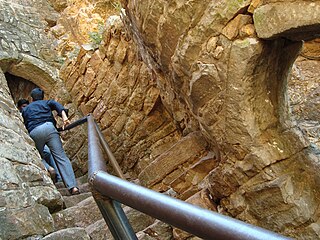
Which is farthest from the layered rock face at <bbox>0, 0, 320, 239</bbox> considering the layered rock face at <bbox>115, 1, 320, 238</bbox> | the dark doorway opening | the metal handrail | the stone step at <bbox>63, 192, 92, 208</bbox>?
the dark doorway opening

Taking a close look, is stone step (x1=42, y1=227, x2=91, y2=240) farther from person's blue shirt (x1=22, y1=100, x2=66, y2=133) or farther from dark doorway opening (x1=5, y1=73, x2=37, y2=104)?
dark doorway opening (x1=5, y1=73, x2=37, y2=104)

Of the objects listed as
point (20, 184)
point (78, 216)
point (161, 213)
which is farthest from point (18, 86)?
point (161, 213)

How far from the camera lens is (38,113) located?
381 centimetres

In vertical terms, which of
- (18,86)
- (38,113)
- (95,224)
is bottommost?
(95,224)

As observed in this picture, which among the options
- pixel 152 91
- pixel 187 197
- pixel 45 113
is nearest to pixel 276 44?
pixel 187 197

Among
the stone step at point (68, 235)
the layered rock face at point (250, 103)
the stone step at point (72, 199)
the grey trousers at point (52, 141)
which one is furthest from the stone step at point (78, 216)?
the layered rock face at point (250, 103)

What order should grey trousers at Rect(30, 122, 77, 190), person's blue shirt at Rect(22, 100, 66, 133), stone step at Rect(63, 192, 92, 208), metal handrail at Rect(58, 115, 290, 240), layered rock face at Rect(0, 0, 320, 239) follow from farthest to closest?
person's blue shirt at Rect(22, 100, 66, 133), grey trousers at Rect(30, 122, 77, 190), stone step at Rect(63, 192, 92, 208), layered rock face at Rect(0, 0, 320, 239), metal handrail at Rect(58, 115, 290, 240)

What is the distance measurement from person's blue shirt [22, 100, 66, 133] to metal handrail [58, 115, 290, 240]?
2.74 metres

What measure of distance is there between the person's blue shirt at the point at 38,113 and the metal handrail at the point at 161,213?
2.74 meters

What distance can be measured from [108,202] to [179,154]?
249 cm

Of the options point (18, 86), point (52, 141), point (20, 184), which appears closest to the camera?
point (20, 184)

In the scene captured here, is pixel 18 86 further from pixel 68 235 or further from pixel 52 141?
pixel 68 235

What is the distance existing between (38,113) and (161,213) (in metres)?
3.35

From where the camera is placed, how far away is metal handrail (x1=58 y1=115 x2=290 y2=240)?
60cm
